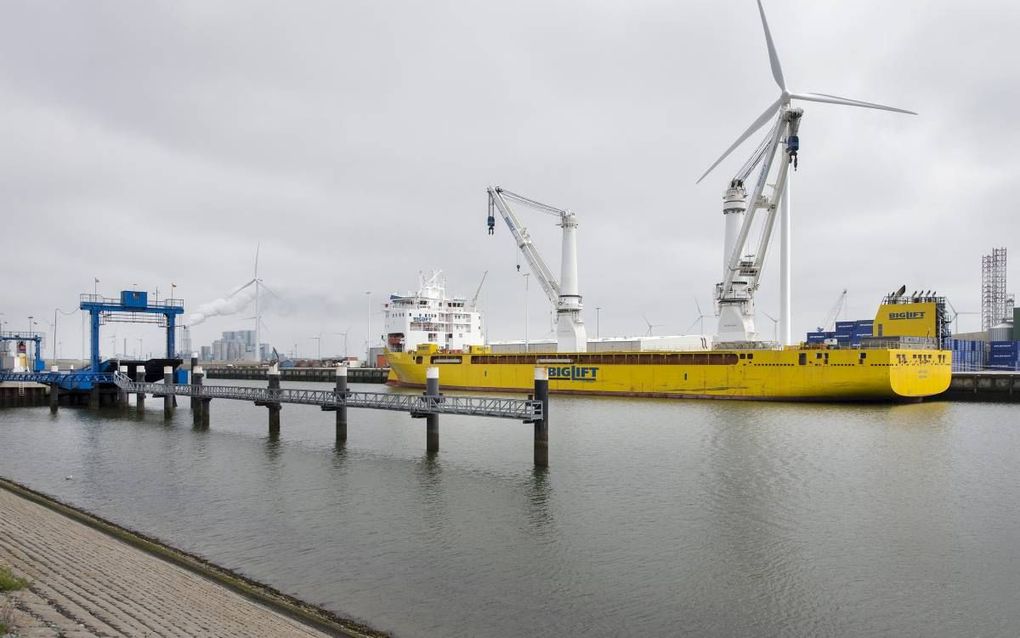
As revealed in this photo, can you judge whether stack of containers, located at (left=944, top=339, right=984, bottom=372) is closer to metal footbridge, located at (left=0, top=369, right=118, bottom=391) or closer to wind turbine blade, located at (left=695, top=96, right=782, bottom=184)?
wind turbine blade, located at (left=695, top=96, right=782, bottom=184)

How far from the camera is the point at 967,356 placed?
75.9 m

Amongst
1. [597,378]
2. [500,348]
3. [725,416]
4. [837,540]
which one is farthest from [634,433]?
[500,348]

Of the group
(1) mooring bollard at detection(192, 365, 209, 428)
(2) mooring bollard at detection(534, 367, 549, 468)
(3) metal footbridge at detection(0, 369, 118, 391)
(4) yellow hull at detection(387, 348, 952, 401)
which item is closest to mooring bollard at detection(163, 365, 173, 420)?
(1) mooring bollard at detection(192, 365, 209, 428)

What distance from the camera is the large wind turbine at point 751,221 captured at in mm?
47562

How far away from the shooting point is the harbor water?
1228 cm

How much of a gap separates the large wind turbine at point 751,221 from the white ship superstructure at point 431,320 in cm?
3652

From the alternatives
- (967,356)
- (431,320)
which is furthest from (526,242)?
(967,356)

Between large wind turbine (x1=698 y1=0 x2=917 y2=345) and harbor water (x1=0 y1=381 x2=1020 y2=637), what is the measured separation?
1867cm

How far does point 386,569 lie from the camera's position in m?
14.1

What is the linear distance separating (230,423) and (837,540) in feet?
125

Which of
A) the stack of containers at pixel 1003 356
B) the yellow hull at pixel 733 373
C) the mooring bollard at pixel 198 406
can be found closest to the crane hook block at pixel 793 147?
the yellow hull at pixel 733 373

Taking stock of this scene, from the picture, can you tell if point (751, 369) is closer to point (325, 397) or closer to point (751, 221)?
point (751, 221)

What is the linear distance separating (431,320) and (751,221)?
134 feet

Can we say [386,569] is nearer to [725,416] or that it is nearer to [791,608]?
[791,608]
